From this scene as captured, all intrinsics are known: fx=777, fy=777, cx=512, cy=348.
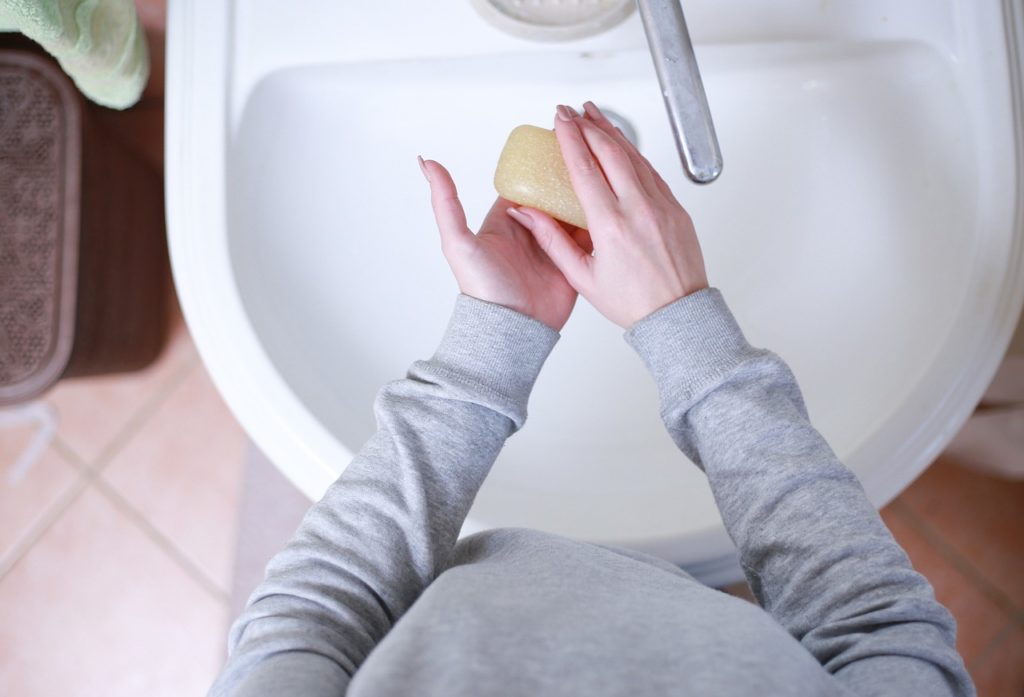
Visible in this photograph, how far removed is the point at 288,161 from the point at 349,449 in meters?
0.19

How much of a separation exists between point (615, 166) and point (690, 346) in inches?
Result: 3.7

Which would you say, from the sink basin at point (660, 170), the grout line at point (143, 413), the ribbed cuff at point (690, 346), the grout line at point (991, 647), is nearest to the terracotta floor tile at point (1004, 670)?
the grout line at point (991, 647)

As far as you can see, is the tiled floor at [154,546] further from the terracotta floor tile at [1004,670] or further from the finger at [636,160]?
the finger at [636,160]

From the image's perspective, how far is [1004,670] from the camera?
30.8 inches

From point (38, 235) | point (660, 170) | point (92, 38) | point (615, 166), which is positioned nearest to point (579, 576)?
point (615, 166)

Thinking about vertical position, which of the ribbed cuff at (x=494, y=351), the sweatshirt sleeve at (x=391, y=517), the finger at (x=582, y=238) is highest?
the finger at (x=582, y=238)

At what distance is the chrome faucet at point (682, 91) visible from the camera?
13.5 inches

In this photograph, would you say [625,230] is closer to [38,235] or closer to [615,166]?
[615,166]

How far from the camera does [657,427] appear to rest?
0.48m

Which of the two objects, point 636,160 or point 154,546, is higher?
point 636,160

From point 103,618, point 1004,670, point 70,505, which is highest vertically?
point 70,505

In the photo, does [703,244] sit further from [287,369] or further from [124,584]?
[124,584]

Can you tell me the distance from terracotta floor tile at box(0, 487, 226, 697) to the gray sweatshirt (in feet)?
1.75

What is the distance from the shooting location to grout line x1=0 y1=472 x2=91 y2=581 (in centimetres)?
81
